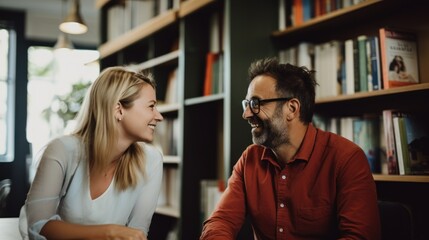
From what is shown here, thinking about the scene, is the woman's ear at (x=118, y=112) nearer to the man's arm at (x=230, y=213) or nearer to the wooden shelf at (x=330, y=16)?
the man's arm at (x=230, y=213)

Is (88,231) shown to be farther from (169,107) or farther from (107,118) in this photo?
(169,107)

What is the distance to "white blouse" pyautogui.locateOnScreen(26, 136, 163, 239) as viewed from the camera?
164 cm

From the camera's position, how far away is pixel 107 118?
71.6 inches

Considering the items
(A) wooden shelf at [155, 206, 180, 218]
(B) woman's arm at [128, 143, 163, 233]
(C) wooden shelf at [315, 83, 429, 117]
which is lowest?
(A) wooden shelf at [155, 206, 180, 218]

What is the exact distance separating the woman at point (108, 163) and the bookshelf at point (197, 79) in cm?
71

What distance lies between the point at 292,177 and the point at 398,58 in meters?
0.77

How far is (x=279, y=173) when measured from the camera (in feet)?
5.97

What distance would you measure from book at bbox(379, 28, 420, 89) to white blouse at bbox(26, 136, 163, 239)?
3.52 feet

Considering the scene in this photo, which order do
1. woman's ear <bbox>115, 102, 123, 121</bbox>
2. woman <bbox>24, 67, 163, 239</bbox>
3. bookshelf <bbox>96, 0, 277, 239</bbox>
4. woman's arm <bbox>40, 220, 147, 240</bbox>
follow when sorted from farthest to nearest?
bookshelf <bbox>96, 0, 277, 239</bbox> < woman's ear <bbox>115, 102, 123, 121</bbox> < woman <bbox>24, 67, 163, 239</bbox> < woman's arm <bbox>40, 220, 147, 240</bbox>

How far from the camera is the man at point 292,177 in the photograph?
5.30 feet

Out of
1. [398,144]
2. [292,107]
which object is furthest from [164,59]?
[398,144]

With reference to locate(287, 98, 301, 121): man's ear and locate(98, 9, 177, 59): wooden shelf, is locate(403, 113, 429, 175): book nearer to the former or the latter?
locate(287, 98, 301, 121): man's ear

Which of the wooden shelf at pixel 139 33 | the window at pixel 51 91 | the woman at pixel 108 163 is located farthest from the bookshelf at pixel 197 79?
the window at pixel 51 91

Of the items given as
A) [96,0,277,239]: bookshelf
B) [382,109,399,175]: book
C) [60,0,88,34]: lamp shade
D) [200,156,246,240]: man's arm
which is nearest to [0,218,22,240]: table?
[200,156,246,240]: man's arm
